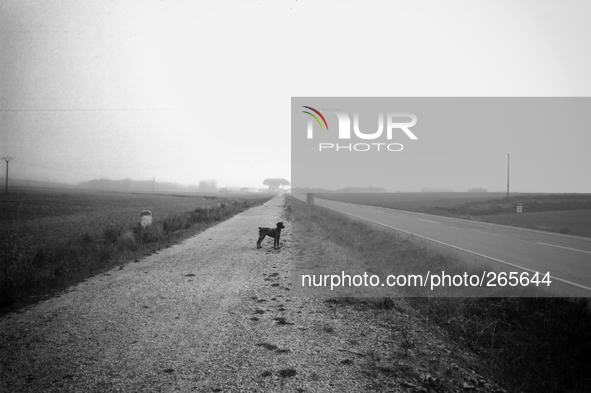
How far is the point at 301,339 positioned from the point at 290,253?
617cm

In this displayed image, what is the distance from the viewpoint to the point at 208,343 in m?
3.95

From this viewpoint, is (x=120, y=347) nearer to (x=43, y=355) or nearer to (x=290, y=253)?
(x=43, y=355)

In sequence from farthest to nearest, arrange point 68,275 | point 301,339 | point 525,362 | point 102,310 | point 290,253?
point 290,253
point 68,275
point 102,310
point 525,362
point 301,339

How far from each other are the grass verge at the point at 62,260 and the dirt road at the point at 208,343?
0.69 meters

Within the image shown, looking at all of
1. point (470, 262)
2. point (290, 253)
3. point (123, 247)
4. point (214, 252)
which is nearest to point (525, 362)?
point (470, 262)

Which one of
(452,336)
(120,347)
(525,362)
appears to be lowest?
(525,362)

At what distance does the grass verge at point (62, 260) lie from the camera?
5.96m

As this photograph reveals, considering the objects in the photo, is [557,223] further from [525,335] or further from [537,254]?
[525,335]

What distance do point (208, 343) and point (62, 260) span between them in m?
7.00

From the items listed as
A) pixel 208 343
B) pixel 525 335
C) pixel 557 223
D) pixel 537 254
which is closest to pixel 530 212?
pixel 557 223

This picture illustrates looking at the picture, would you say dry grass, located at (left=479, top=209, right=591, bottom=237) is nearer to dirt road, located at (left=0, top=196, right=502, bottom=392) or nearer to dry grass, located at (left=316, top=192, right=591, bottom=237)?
dry grass, located at (left=316, top=192, right=591, bottom=237)

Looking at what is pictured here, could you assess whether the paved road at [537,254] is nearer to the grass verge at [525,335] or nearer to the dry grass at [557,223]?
the grass verge at [525,335]

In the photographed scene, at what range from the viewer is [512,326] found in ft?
18.2

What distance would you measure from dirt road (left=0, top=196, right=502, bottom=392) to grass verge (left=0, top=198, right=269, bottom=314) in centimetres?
69
